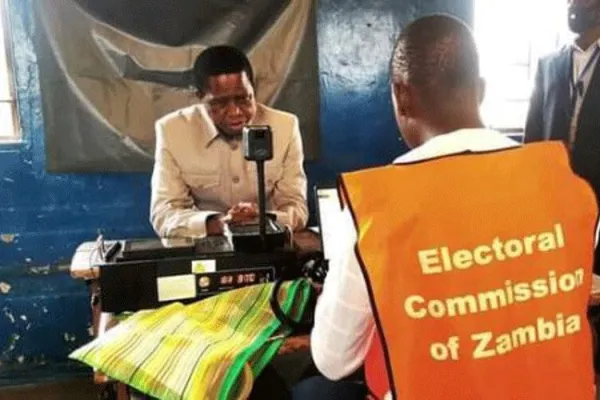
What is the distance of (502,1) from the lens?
3307mm

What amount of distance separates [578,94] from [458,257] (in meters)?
1.61

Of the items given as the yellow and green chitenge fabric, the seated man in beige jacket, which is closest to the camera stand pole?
the yellow and green chitenge fabric

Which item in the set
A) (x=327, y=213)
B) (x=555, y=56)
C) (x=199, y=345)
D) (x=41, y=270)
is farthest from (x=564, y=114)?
(x=41, y=270)

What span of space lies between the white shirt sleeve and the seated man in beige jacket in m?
0.91

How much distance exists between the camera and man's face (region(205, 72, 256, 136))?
197 centimetres

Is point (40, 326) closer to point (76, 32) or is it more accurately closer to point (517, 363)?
point (76, 32)

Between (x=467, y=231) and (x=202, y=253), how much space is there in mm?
658

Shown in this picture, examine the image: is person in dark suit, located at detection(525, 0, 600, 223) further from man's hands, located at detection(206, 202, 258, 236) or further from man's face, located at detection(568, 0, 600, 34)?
man's hands, located at detection(206, 202, 258, 236)

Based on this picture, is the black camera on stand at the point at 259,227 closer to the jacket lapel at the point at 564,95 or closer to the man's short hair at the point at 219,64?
the man's short hair at the point at 219,64

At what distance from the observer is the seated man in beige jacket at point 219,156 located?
1.99 m

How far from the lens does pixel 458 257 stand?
2.98 feet

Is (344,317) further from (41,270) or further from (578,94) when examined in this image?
(41,270)

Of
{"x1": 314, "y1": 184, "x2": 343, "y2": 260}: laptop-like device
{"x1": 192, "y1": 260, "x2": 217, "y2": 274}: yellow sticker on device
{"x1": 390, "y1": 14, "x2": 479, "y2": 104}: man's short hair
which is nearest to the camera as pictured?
{"x1": 390, "y1": 14, "x2": 479, "y2": 104}: man's short hair

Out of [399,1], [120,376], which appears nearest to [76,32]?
[399,1]
